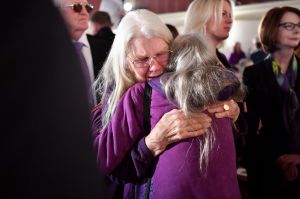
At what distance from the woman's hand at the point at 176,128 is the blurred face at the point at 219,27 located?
111 cm

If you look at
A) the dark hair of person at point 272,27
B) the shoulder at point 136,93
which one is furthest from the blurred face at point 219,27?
the shoulder at point 136,93

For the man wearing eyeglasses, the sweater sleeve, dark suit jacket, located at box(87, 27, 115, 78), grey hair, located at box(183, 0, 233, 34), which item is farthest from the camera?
grey hair, located at box(183, 0, 233, 34)

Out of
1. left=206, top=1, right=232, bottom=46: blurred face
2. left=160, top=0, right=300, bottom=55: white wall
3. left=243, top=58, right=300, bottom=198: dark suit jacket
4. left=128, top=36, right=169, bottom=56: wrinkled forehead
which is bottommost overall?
left=160, top=0, right=300, bottom=55: white wall

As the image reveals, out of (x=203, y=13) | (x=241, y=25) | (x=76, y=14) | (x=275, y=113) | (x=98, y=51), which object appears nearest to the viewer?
(x=76, y=14)

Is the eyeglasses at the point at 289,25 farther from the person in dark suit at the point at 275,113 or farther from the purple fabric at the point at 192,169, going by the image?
the purple fabric at the point at 192,169

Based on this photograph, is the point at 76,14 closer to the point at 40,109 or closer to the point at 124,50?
the point at 124,50

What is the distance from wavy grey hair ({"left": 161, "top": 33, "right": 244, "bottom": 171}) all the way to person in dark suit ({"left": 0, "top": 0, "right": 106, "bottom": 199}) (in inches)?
25.2

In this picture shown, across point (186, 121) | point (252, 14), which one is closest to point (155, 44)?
point (186, 121)

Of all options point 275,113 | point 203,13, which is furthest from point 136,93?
point 275,113

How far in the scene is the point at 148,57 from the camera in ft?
4.25

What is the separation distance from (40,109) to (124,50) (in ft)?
3.20

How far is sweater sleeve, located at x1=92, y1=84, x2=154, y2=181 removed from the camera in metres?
1.15

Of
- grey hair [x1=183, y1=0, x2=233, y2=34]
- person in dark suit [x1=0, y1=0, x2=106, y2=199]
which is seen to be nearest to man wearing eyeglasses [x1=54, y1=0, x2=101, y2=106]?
grey hair [x1=183, y1=0, x2=233, y2=34]

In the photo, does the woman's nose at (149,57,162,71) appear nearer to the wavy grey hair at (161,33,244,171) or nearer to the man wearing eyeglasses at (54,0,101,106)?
the wavy grey hair at (161,33,244,171)
